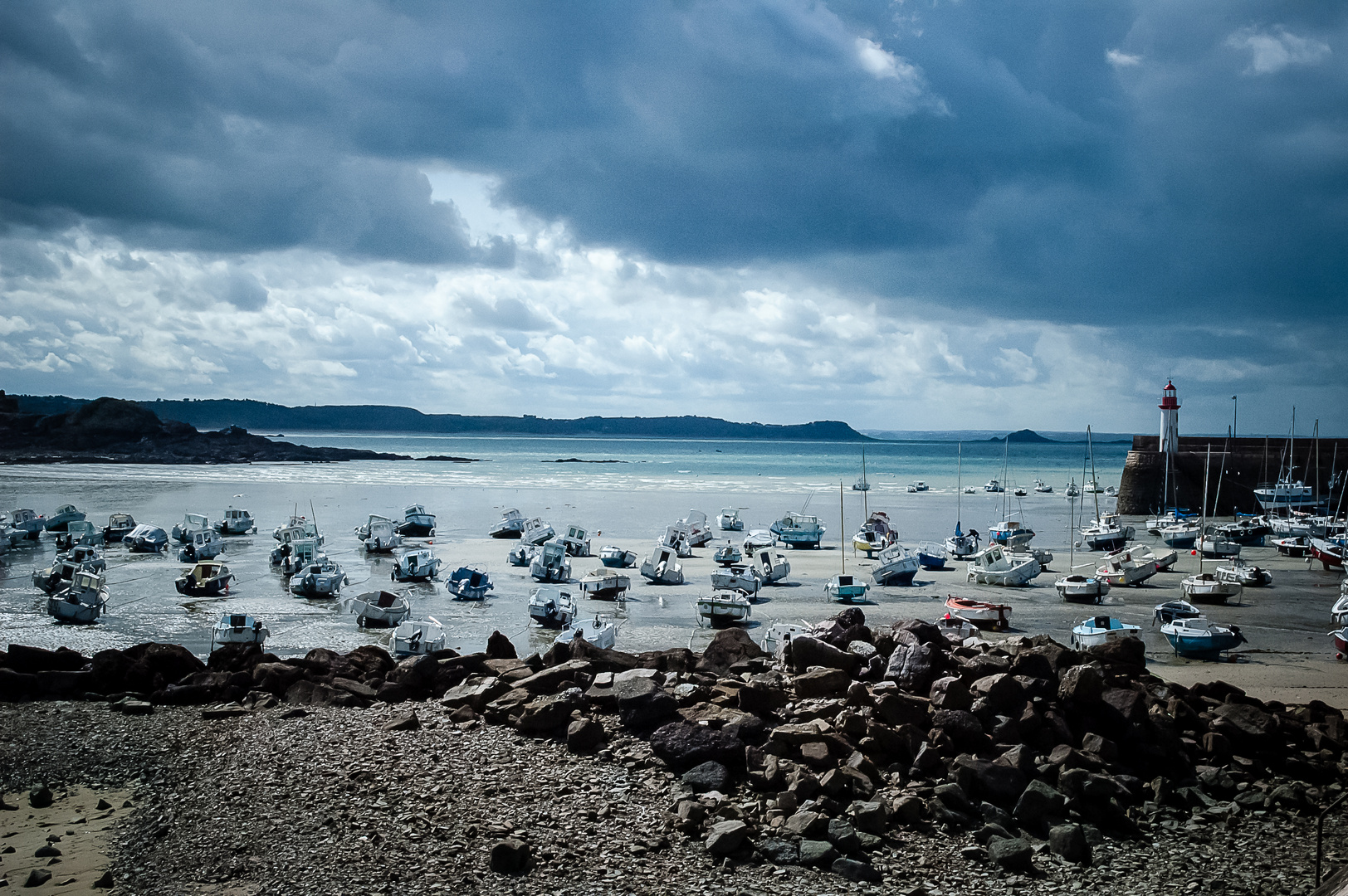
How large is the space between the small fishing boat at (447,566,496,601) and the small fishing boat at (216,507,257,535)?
2525 cm

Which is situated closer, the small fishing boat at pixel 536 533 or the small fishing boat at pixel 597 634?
the small fishing boat at pixel 597 634

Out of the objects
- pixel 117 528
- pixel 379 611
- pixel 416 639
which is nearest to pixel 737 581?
pixel 379 611

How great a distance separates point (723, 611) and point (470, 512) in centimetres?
4289

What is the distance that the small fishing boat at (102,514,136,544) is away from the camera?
1743 inches

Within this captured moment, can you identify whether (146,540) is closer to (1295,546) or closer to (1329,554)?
(1329,554)

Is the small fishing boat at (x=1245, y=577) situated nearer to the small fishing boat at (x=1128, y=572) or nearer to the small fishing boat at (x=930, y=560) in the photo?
the small fishing boat at (x=1128, y=572)

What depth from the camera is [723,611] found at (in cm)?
2608

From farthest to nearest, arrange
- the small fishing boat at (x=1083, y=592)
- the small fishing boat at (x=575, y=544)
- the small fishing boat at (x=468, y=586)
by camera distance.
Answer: the small fishing boat at (x=575, y=544)
the small fishing boat at (x=1083, y=592)
the small fishing boat at (x=468, y=586)

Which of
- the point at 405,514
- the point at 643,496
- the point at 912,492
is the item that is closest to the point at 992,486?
the point at 912,492

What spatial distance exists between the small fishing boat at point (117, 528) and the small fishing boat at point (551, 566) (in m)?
24.5

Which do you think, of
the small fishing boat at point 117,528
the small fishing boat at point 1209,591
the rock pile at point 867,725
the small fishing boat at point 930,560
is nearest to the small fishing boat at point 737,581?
the small fishing boat at point 930,560

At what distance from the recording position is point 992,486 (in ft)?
290

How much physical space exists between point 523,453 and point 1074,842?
6789 inches

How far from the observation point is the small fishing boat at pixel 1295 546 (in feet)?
143
